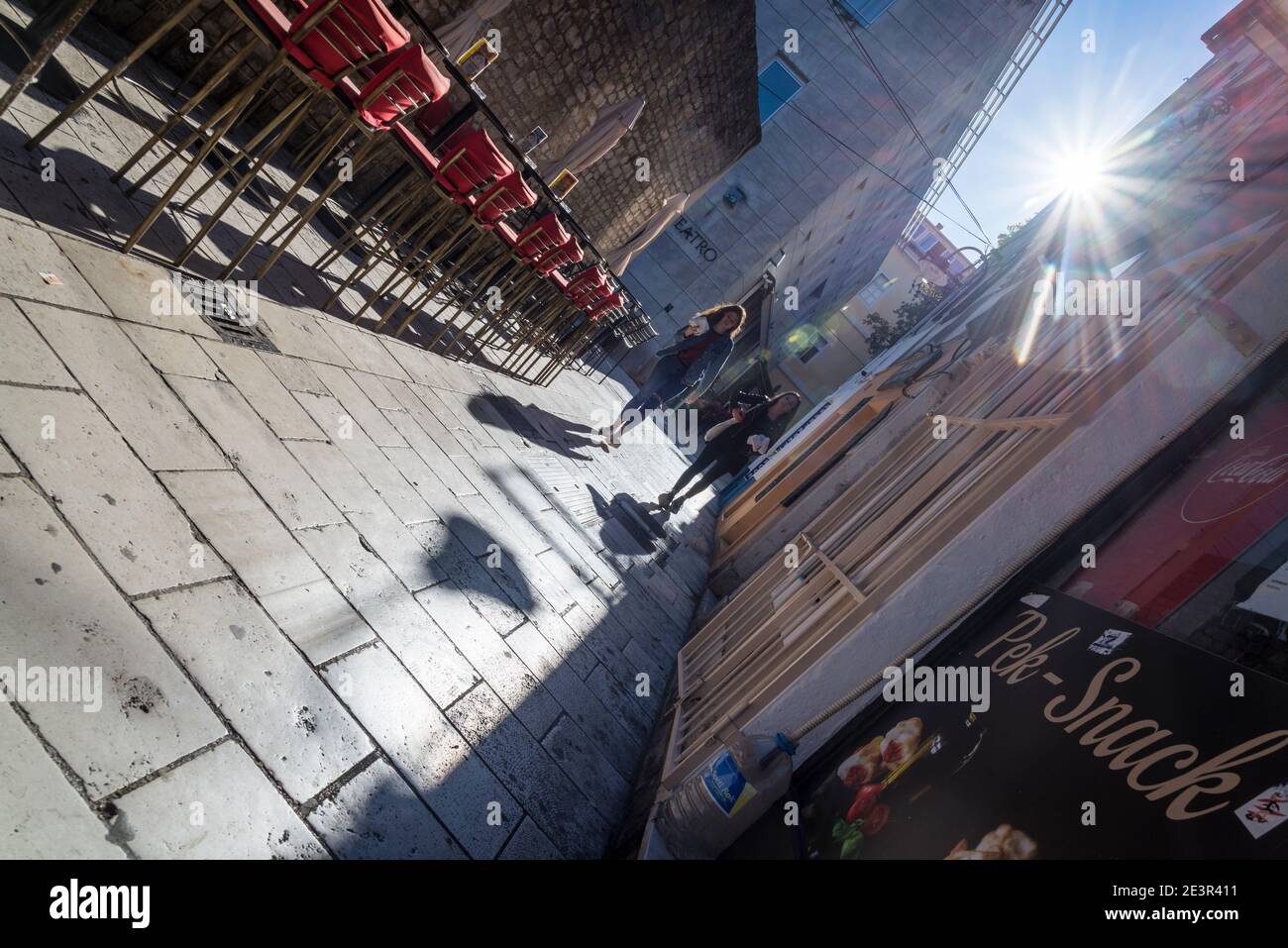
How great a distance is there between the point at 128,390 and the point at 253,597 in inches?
39.6

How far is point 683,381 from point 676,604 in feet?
8.37

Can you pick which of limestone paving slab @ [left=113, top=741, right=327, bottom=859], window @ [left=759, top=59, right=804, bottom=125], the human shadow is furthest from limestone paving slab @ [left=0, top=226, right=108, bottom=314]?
window @ [left=759, top=59, right=804, bottom=125]

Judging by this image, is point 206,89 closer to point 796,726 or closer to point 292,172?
point 292,172

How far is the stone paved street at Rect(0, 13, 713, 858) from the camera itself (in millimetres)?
1451

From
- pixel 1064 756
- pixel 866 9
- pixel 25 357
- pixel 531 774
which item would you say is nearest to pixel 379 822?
pixel 531 774

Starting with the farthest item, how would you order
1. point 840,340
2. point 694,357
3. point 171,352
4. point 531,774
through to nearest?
point 840,340 → point 694,357 → point 171,352 → point 531,774

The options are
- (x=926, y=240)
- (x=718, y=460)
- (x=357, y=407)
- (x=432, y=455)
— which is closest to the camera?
(x=357, y=407)

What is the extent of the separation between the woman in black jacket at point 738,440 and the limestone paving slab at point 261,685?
5.47 m

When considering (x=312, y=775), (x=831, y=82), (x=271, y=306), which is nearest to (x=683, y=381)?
(x=271, y=306)

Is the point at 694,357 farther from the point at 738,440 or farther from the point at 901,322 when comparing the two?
the point at 901,322

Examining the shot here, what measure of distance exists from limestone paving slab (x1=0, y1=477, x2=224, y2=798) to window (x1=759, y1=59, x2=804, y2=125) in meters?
17.1

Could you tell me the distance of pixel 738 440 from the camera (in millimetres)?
7062

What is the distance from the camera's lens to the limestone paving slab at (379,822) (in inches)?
64.9

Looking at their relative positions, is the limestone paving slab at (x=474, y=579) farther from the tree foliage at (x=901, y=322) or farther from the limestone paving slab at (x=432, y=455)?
the tree foliage at (x=901, y=322)
